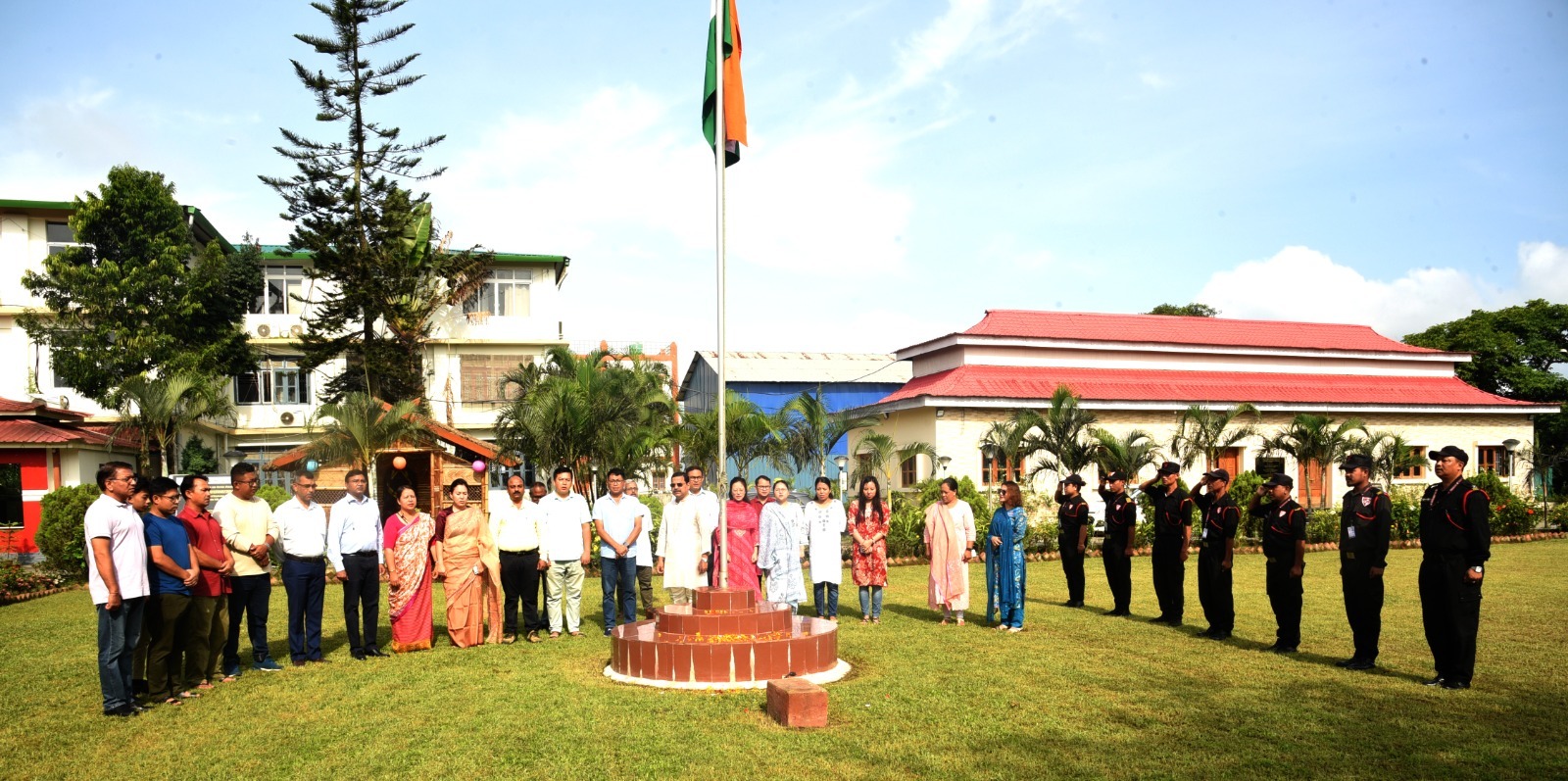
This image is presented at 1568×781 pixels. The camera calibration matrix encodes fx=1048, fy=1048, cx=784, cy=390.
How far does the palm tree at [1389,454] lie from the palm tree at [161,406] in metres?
24.3

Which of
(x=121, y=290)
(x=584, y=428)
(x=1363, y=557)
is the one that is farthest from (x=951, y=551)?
(x=121, y=290)

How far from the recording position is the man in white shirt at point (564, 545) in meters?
9.62

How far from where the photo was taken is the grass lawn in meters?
5.39

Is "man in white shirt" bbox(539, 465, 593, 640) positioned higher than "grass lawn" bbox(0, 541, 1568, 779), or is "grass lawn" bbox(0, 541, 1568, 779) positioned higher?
"man in white shirt" bbox(539, 465, 593, 640)

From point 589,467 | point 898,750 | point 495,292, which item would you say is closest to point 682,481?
point 898,750

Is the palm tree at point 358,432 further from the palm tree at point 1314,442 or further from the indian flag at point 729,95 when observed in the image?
the palm tree at point 1314,442

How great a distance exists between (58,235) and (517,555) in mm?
23645

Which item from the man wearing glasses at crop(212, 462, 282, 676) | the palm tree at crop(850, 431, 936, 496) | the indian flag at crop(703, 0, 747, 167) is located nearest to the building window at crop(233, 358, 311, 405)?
the palm tree at crop(850, 431, 936, 496)

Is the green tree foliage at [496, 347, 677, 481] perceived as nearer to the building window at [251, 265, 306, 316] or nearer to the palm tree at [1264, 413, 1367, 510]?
the building window at [251, 265, 306, 316]

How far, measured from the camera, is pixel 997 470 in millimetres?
22469

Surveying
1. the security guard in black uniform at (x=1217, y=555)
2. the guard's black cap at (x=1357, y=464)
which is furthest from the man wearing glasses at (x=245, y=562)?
the guard's black cap at (x=1357, y=464)

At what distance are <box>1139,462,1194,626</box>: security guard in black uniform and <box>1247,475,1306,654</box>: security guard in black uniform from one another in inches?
51.4

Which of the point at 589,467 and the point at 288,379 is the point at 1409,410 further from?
the point at 288,379

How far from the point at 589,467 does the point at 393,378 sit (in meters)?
11.5
